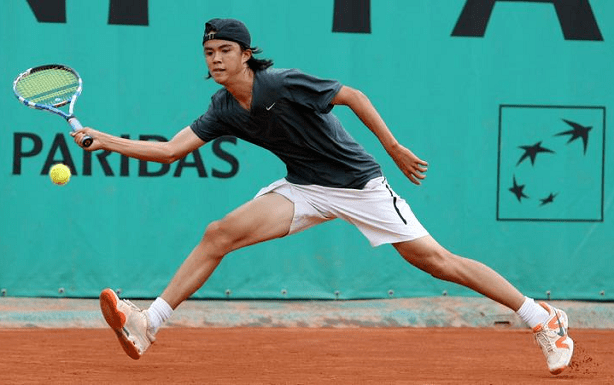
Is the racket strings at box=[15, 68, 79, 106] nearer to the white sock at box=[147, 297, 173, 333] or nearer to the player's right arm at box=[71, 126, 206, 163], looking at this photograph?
the player's right arm at box=[71, 126, 206, 163]

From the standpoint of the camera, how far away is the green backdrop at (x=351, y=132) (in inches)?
272

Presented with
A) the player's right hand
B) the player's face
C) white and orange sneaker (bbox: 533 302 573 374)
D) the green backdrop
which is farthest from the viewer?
the green backdrop

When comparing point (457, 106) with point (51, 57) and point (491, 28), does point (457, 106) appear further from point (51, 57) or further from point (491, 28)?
point (51, 57)

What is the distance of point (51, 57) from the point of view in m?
6.86

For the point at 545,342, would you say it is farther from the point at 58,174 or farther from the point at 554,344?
the point at 58,174

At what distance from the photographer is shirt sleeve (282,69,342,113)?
465 centimetres

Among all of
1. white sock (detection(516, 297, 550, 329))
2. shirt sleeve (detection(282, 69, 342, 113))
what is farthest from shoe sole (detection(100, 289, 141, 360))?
white sock (detection(516, 297, 550, 329))

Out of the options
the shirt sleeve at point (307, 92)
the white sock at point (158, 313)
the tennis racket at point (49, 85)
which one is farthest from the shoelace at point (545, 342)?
the tennis racket at point (49, 85)

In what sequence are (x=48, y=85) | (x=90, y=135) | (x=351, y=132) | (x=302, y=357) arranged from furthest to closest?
1. (x=351, y=132)
2. (x=302, y=357)
3. (x=48, y=85)
4. (x=90, y=135)

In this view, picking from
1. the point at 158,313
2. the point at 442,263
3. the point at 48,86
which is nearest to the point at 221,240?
the point at 158,313

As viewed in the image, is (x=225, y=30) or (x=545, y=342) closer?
(x=225, y=30)

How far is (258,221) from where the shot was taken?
475 cm

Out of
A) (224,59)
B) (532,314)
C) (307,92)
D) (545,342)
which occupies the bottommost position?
(545,342)

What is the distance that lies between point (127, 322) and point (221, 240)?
0.51m
